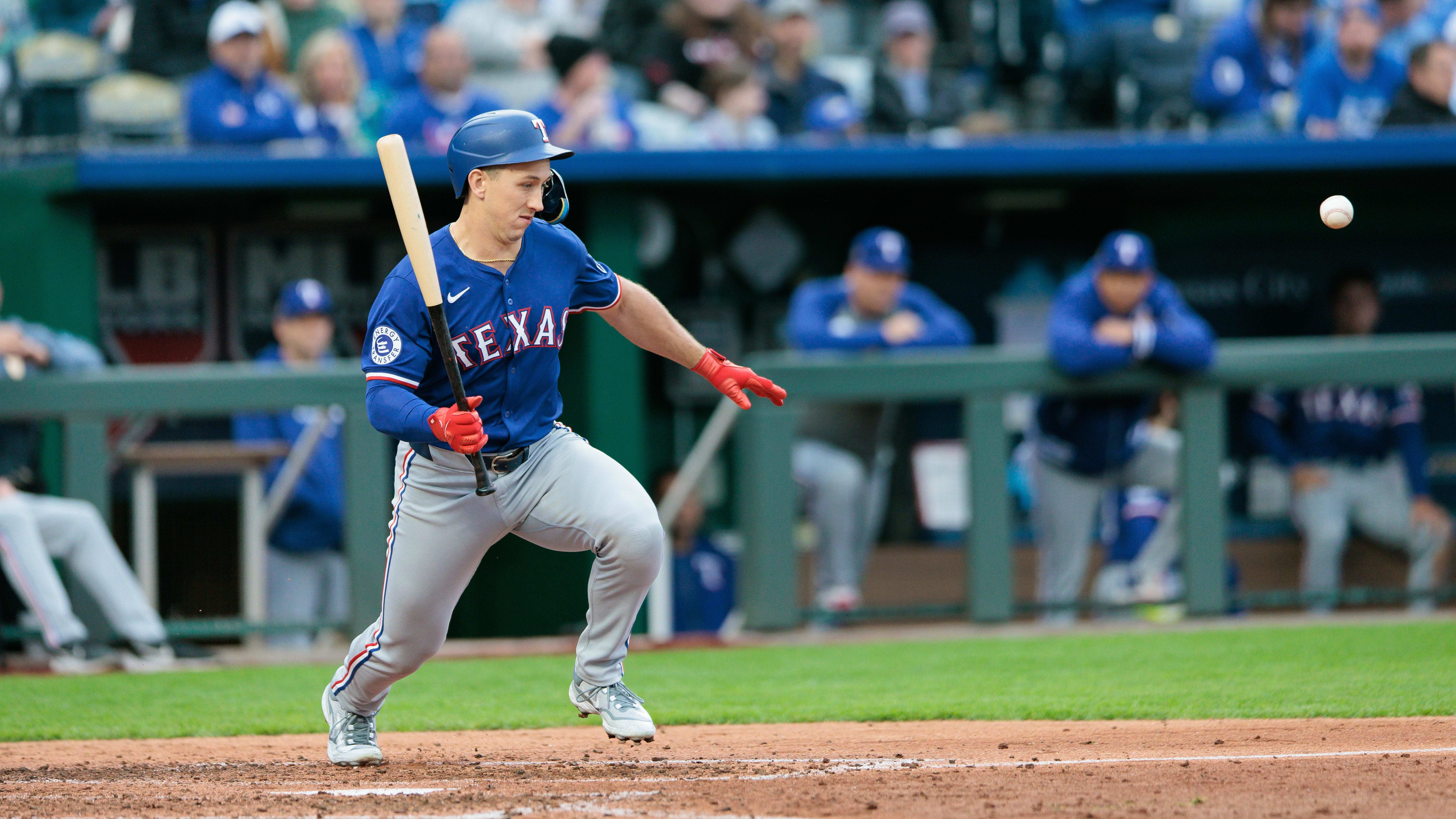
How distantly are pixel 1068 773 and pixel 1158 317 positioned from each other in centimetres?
376

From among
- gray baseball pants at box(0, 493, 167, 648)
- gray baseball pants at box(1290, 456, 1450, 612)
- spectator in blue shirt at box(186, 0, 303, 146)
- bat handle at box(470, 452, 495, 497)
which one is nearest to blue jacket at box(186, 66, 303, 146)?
spectator in blue shirt at box(186, 0, 303, 146)

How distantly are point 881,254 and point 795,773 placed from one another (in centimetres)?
376

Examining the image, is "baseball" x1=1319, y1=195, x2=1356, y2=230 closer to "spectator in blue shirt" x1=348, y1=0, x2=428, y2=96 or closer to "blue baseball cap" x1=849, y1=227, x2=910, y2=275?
"blue baseball cap" x1=849, y1=227, x2=910, y2=275

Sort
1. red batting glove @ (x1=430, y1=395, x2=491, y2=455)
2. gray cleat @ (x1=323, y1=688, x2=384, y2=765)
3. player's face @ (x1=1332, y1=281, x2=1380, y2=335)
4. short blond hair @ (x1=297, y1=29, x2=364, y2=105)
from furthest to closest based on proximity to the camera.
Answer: player's face @ (x1=1332, y1=281, x2=1380, y2=335) < short blond hair @ (x1=297, y1=29, x2=364, y2=105) < gray cleat @ (x1=323, y1=688, x2=384, y2=765) < red batting glove @ (x1=430, y1=395, x2=491, y2=455)

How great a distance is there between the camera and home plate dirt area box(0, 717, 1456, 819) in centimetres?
364

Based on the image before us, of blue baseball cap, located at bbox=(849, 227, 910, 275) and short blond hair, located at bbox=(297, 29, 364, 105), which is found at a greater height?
short blond hair, located at bbox=(297, 29, 364, 105)

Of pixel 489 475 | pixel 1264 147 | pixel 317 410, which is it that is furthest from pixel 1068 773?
pixel 1264 147

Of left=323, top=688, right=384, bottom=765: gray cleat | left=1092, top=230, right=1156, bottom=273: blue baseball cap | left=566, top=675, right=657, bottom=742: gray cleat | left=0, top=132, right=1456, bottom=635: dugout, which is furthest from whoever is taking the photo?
left=0, top=132, right=1456, bottom=635: dugout

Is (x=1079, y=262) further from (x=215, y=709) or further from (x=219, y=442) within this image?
(x=215, y=709)

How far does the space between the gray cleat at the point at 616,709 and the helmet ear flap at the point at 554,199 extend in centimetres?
115

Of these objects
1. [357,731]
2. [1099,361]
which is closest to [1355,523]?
[1099,361]

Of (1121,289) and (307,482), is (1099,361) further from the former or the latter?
(307,482)

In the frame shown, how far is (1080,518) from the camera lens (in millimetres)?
7359

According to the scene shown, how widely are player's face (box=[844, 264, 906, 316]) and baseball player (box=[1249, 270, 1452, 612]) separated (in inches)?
64.1
